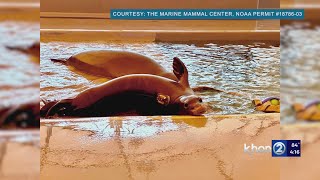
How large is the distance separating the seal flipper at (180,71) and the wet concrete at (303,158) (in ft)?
1.14

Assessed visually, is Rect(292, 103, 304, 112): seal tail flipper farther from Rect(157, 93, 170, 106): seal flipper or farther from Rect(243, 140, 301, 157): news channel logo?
Rect(157, 93, 170, 106): seal flipper

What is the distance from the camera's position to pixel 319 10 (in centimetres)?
150

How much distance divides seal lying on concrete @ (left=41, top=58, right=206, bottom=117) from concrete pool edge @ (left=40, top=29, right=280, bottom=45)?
13 centimetres

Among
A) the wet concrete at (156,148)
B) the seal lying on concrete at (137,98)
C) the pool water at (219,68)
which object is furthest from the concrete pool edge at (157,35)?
the wet concrete at (156,148)

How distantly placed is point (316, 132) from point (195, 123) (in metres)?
0.40

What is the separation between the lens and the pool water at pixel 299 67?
1502 millimetres

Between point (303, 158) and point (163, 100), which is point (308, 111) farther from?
point (163, 100)

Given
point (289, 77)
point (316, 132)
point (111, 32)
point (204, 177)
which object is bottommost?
point (204, 177)

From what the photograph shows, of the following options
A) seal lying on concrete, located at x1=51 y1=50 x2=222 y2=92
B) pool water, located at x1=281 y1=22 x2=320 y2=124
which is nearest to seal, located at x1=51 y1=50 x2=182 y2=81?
seal lying on concrete, located at x1=51 y1=50 x2=222 y2=92

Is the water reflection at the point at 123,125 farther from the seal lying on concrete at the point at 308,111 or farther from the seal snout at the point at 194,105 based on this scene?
the seal lying on concrete at the point at 308,111

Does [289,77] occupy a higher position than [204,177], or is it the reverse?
[289,77]

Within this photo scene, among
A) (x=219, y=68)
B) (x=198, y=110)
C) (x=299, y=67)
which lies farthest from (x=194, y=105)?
(x=299, y=67)

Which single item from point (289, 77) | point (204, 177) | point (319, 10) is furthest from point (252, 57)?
point (204, 177)

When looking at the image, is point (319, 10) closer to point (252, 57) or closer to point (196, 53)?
point (252, 57)
